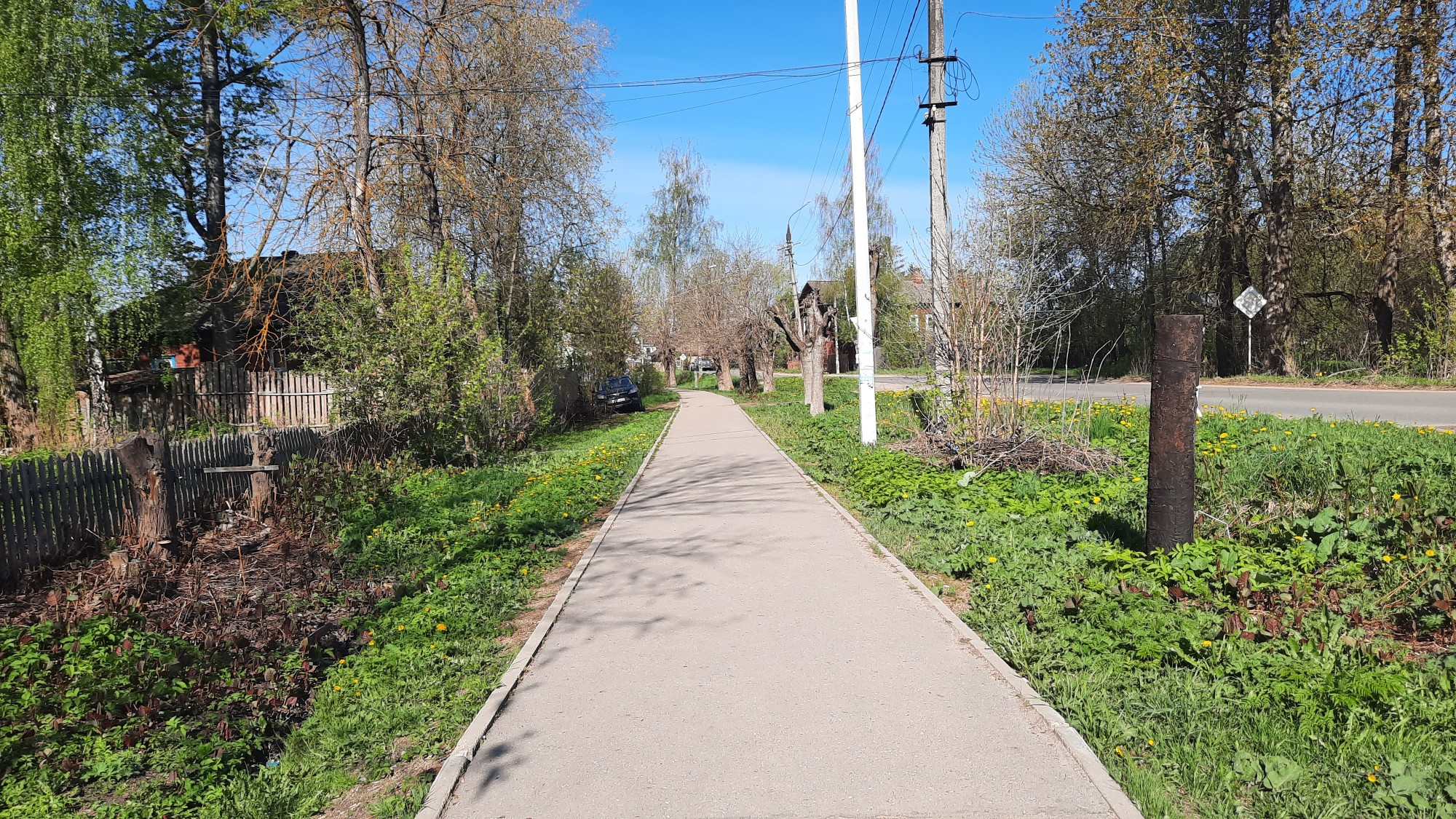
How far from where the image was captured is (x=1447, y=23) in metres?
19.7

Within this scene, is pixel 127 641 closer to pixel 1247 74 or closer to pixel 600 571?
pixel 600 571

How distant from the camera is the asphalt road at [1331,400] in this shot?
13125mm

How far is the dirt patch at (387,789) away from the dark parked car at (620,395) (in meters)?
27.7

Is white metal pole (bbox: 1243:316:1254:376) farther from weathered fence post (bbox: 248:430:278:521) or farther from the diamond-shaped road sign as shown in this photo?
weathered fence post (bbox: 248:430:278:521)

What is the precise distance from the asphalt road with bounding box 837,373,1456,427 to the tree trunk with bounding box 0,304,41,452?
18.0 m

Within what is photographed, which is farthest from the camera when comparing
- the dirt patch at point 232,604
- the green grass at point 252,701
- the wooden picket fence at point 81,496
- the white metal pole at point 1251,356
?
the white metal pole at point 1251,356

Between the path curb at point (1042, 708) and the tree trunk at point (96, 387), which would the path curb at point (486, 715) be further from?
the tree trunk at point (96, 387)

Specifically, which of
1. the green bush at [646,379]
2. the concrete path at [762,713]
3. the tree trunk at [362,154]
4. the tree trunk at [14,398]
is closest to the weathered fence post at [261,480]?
the tree trunk at [362,154]

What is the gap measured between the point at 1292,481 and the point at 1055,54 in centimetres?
2529

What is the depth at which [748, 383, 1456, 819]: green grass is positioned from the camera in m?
3.34

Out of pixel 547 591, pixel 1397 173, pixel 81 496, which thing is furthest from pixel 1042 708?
pixel 1397 173

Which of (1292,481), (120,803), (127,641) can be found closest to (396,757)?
(120,803)

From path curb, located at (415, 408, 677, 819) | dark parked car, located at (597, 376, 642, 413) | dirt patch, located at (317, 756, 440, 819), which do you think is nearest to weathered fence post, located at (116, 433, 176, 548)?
path curb, located at (415, 408, 677, 819)

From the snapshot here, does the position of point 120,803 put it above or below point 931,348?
below
